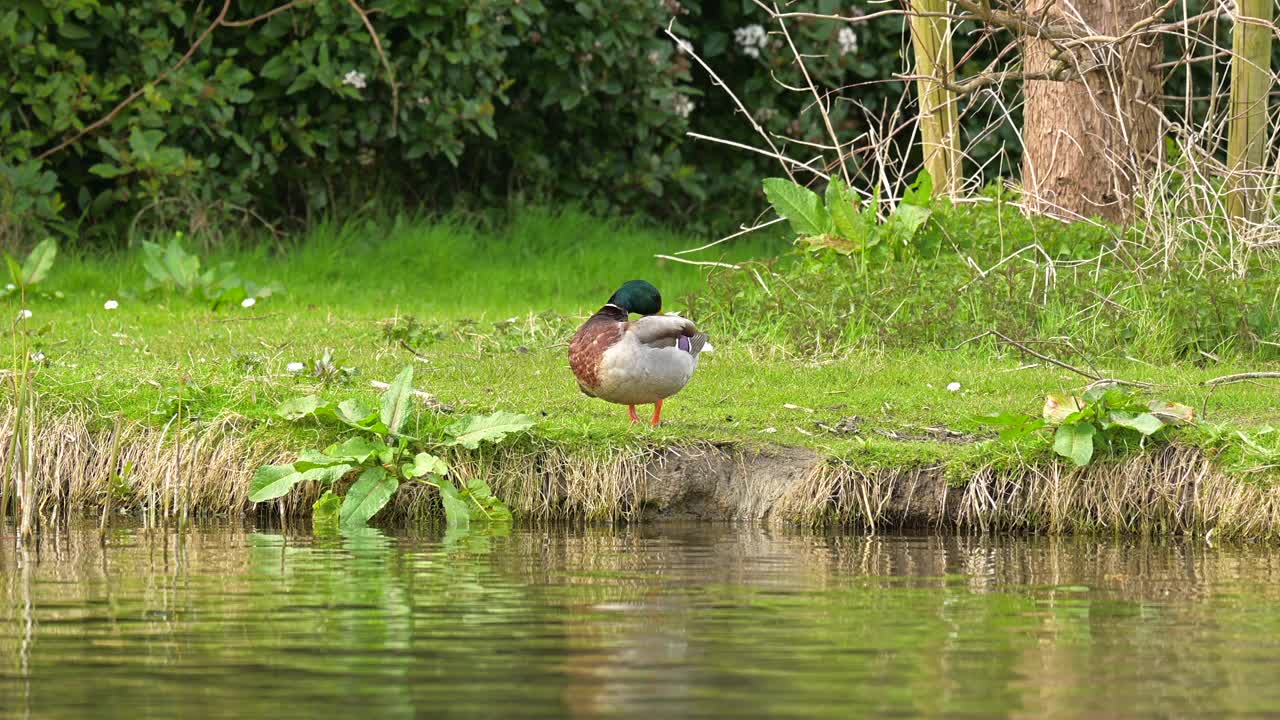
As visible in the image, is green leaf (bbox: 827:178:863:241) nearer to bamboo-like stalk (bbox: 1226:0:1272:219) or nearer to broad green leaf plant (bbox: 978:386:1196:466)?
bamboo-like stalk (bbox: 1226:0:1272:219)

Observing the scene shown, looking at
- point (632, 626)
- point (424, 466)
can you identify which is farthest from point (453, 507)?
point (632, 626)

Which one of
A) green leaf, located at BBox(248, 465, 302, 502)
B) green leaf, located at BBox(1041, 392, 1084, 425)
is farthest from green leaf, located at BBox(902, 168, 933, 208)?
green leaf, located at BBox(248, 465, 302, 502)

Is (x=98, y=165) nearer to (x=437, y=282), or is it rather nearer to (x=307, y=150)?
(x=307, y=150)

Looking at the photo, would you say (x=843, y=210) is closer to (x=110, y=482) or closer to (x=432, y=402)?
(x=432, y=402)

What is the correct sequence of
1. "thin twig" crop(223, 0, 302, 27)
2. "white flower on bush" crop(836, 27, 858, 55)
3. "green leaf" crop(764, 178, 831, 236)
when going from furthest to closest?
"white flower on bush" crop(836, 27, 858, 55)
"thin twig" crop(223, 0, 302, 27)
"green leaf" crop(764, 178, 831, 236)

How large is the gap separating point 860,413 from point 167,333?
4.51m

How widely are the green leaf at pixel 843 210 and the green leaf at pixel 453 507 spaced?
425cm

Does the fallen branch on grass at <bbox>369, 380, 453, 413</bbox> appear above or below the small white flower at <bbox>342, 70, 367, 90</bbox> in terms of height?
below

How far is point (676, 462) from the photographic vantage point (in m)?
8.19

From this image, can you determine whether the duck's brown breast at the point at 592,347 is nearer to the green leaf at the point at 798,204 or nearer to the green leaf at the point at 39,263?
the green leaf at the point at 798,204

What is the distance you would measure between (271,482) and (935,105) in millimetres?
5916

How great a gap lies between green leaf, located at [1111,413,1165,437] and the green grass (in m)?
0.69

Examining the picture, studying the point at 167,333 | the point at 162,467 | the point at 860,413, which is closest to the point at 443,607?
the point at 162,467

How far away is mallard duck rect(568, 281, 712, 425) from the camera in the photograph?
26.8 ft
